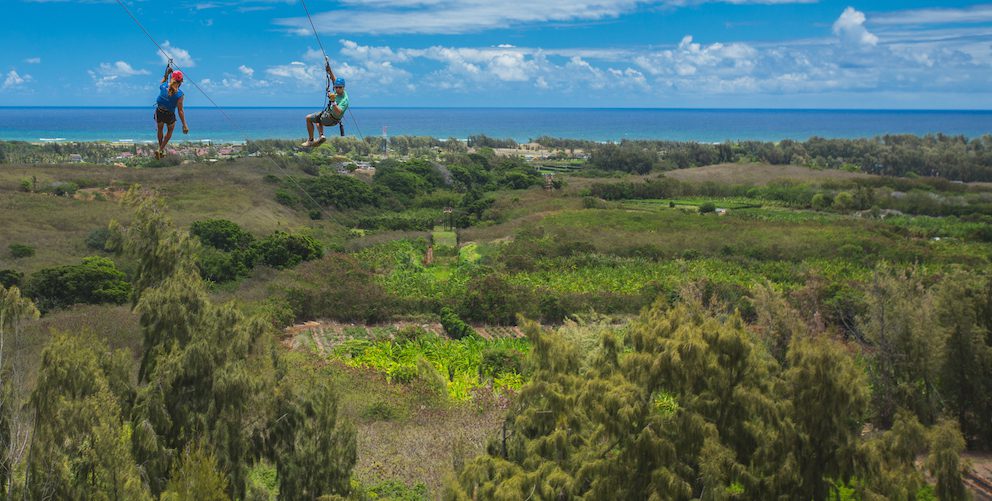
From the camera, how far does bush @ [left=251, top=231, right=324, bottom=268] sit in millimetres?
36562

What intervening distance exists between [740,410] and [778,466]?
0.86 m

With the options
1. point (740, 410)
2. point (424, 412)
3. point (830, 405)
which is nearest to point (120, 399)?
point (424, 412)

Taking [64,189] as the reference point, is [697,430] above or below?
below

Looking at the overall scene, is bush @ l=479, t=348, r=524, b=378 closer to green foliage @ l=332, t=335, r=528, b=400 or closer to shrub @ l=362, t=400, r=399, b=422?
green foliage @ l=332, t=335, r=528, b=400

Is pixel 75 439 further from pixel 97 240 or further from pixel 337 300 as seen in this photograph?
pixel 97 240

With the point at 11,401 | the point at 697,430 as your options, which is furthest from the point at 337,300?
the point at 697,430

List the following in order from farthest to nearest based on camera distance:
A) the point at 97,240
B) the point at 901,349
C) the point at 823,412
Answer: the point at 97,240 < the point at 901,349 < the point at 823,412

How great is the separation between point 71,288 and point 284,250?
10706mm

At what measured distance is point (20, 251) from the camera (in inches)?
1299

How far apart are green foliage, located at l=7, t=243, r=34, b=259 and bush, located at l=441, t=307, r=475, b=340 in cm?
1812

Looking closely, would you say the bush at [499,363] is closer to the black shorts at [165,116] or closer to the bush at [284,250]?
the black shorts at [165,116]

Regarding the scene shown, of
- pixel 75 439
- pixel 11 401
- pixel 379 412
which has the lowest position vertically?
pixel 379 412

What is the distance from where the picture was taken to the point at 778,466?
35.1 feet

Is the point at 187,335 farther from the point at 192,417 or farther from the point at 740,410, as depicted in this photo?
the point at 740,410
